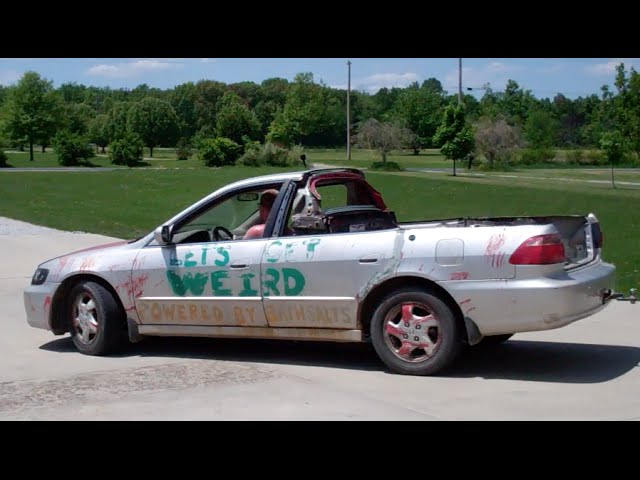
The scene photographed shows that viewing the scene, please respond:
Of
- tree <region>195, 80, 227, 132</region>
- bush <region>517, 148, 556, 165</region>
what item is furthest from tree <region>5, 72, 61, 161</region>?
bush <region>517, 148, 556, 165</region>

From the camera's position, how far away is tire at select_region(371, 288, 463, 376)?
A: 21.8 ft

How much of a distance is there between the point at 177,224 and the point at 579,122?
334ft

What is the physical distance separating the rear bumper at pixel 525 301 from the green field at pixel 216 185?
599 cm

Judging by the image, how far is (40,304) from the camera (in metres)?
8.21

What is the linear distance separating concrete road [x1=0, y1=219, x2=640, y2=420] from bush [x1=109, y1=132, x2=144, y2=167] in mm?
48704

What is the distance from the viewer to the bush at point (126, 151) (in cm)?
5653

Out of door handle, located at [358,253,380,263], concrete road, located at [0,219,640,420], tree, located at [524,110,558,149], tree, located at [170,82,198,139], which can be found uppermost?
tree, located at [170,82,198,139]

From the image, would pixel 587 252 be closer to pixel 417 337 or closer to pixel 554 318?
pixel 554 318

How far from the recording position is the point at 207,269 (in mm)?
7496

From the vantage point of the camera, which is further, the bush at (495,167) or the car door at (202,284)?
the bush at (495,167)

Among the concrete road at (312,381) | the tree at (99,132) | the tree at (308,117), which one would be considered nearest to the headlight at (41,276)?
the concrete road at (312,381)

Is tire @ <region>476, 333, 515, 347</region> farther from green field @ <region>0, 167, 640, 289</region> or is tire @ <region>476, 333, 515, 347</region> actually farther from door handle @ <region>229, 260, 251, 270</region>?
green field @ <region>0, 167, 640, 289</region>

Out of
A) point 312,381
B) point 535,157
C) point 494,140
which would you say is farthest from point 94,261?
point 535,157

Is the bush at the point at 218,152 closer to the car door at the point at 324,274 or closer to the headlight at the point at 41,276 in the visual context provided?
the headlight at the point at 41,276
